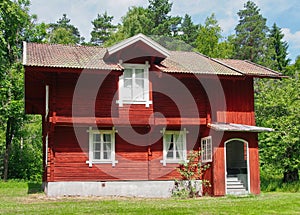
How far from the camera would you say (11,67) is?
32125 millimetres

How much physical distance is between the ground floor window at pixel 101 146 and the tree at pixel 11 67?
12158mm

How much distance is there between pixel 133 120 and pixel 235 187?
19.1 ft

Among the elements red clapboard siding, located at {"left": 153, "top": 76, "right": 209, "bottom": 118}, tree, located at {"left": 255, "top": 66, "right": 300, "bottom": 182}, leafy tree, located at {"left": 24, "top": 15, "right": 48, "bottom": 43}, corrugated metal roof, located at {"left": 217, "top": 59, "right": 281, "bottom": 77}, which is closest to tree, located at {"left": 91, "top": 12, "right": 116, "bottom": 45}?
leafy tree, located at {"left": 24, "top": 15, "right": 48, "bottom": 43}

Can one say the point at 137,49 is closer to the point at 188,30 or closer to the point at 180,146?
the point at 180,146

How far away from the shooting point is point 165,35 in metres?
52.7

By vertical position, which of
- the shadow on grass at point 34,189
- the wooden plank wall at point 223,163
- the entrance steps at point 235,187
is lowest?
the shadow on grass at point 34,189

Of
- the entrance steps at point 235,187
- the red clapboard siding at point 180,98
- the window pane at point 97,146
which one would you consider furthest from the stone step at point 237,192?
the window pane at point 97,146

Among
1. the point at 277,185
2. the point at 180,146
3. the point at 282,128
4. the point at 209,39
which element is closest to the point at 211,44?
the point at 209,39

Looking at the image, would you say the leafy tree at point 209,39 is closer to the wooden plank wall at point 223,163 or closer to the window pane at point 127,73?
the wooden plank wall at point 223,163

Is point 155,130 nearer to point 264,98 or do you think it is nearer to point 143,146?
point 143,146

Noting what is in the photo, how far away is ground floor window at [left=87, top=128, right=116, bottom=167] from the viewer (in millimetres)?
20500

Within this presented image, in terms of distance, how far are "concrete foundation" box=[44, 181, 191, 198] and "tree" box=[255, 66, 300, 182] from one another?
8.48 meters

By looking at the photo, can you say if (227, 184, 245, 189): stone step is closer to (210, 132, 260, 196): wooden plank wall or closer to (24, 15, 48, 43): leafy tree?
(210, 132, 260, 196): wooden plank wall

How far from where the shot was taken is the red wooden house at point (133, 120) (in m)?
19.8
